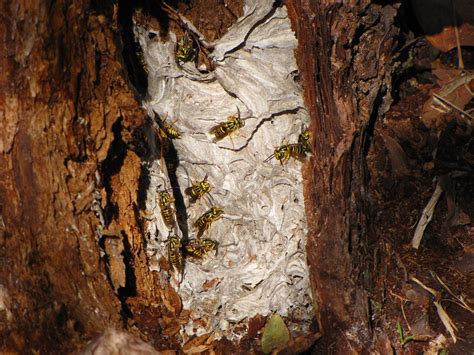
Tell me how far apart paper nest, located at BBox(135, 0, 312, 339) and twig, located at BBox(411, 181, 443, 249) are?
0.97 metres

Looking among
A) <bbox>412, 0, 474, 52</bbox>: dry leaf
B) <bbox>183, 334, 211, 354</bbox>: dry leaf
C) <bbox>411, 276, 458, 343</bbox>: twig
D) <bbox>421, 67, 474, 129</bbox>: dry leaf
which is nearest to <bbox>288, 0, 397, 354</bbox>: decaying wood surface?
<bbox>411, 276, 458, 343</bbox>: twig

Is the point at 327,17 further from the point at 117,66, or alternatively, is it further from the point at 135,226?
the point at 135,226

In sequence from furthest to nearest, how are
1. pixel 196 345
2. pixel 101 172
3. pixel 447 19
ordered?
pixel 447 19 → pixel 196 345 → pixel 101 172

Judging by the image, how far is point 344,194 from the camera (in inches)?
121

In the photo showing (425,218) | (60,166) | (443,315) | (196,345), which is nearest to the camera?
(60,166)

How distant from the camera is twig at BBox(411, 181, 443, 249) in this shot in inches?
150

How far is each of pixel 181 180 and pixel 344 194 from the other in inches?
47.2

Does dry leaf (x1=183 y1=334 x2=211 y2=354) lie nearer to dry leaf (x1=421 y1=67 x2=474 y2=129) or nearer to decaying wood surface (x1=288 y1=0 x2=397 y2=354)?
decaying wood surface (x1=288 y1=0 x2=397 y2=354)

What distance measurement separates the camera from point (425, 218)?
385cm

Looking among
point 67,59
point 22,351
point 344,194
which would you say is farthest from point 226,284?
point 67,59

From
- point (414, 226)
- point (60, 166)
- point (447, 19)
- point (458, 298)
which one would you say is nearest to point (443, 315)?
point (458, 298)

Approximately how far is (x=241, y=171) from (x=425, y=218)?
1475 mm

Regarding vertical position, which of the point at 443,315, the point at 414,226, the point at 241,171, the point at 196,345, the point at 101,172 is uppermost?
the point at 101,172

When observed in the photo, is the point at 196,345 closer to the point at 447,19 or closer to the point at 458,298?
the point at 458,298
